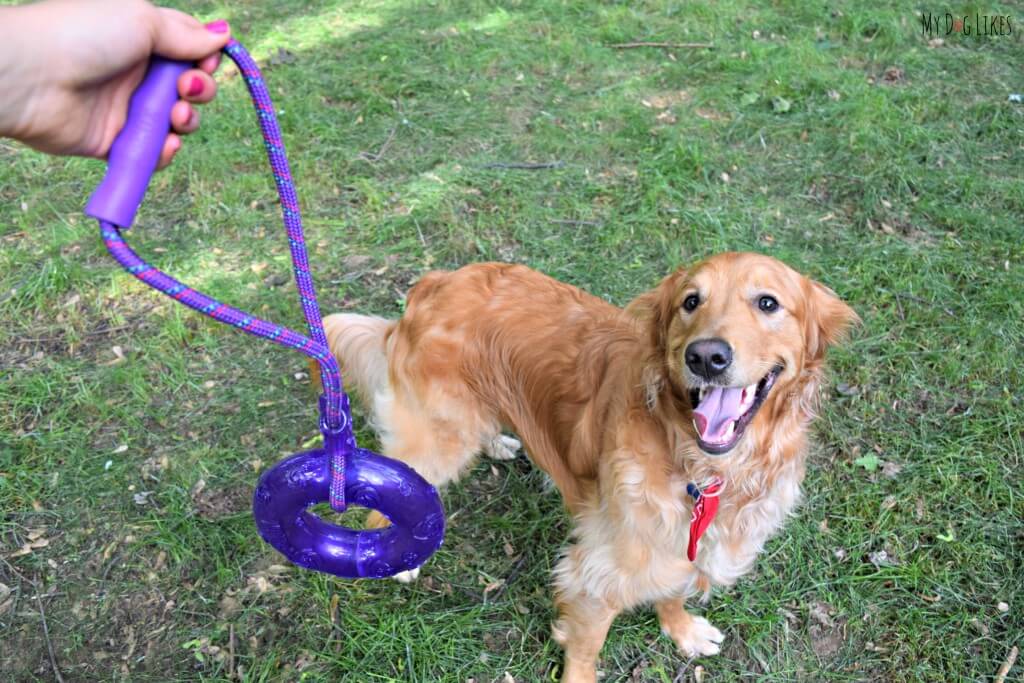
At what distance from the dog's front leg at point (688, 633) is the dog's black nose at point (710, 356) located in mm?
1200

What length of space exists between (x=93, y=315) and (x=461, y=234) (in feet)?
7.10

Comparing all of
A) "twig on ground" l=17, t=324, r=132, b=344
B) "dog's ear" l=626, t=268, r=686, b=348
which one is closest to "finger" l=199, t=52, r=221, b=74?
"dog's ear" l=626, t=268, r=686, b=348

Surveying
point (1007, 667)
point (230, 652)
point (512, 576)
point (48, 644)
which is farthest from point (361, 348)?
point (1007, 667)

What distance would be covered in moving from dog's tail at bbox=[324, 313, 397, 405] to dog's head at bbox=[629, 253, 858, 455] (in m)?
1.24

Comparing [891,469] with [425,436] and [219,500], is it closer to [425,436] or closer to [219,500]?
[425,436]

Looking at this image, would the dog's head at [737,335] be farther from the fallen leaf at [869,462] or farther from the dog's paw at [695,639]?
the fallen leaf at [869,462]

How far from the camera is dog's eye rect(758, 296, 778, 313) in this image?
232 centimetres

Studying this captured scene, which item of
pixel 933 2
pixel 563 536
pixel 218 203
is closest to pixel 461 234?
pixel 218 203

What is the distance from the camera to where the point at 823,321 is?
247 cm

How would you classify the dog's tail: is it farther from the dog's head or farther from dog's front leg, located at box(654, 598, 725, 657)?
dog's front leg, located at box(654, 598, 725, 657)

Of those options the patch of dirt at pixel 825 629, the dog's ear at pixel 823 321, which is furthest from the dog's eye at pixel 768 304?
the patch of dirt at pixel 825 629

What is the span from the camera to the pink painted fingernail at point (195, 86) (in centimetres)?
159

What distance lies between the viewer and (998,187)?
4.81m

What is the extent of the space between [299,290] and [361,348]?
1429mm
